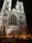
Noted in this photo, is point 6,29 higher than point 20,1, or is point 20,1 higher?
point 20,1

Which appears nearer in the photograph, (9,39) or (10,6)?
(9,39)

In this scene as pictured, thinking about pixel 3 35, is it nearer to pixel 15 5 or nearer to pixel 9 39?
pixel 9 39

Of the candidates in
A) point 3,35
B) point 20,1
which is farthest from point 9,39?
point 20,1

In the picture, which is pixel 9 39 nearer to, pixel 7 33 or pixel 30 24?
pixel 7 33

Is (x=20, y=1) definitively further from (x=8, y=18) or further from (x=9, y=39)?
(x=9, y=39)

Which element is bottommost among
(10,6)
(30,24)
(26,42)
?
(26,42)

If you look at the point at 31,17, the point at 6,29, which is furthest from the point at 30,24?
the point at 6,29

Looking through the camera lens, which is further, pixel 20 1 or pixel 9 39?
pixel 20 1
